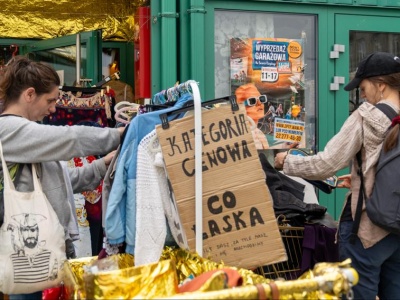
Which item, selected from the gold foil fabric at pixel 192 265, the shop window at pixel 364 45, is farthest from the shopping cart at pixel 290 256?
the shop window at pixel 364 45

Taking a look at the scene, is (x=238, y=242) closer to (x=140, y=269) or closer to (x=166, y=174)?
(x=166, y=174)

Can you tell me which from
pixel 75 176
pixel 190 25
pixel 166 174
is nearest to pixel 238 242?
pixel 166 174

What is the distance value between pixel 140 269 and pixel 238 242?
787mm

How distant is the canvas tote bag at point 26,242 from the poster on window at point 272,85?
2748mm

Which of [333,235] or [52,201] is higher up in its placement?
[52,201]

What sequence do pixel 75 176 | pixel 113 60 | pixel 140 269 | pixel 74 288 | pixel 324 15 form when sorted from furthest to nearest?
pixel 113 60
pixel 324 15
pixel 75 176
pixel 74 288
pixel 140 269

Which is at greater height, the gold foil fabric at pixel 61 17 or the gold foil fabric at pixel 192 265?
the gold foil fabric at pixel 61 17

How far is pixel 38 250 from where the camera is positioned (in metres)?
3.15

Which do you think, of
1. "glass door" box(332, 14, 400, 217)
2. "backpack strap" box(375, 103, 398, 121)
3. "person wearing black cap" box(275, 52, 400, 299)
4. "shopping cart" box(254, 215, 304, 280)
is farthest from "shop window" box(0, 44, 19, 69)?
"backpack strap" box(375, 103, 398, 121)

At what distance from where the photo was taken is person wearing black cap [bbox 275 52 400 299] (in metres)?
3.60

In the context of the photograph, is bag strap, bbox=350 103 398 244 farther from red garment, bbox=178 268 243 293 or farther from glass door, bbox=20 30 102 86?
glass door, bbox=20 30 102 86

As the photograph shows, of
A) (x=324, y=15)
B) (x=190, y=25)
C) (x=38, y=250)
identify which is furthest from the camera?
(x=324, y=15)

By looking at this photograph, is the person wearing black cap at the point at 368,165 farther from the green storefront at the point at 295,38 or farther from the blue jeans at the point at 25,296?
the green storefront at the point at 295,38

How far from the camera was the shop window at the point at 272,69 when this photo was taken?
18.5 ft
